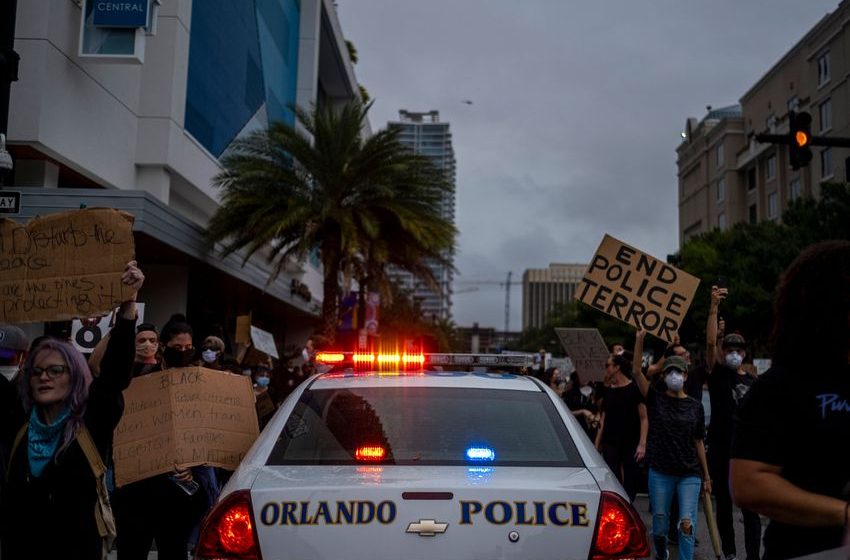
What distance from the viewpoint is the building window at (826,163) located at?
5119 centimetres

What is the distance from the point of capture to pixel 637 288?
8.93 m

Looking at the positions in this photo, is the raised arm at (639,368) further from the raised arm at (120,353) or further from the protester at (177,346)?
the raised arm at (120,353)

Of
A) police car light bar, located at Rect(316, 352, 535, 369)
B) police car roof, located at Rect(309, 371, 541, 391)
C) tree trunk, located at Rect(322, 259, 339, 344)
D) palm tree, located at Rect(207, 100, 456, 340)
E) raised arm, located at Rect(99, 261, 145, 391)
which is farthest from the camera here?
tree trunk, located at Rect(322, 259, 339, 344)

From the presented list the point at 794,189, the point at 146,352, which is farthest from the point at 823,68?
the point at 146,352

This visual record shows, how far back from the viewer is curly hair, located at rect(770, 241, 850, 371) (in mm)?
2617

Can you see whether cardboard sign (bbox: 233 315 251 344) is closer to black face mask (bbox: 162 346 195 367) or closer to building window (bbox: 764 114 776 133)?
black face mask (bbox: 162 346 195 367)

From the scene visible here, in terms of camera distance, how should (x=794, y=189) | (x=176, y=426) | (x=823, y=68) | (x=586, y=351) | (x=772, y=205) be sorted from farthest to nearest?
(x=772, y=205) < (x=794, y=189) < (x=823, y=68) < (x=586, y=351) < (x=176, y=426)

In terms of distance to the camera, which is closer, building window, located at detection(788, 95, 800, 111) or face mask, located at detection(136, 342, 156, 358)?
face mask, located at detection(136, 342, 156, 358)

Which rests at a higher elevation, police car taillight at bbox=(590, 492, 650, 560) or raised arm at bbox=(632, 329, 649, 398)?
raised arm at bbox=(632, 329, 649, 398)

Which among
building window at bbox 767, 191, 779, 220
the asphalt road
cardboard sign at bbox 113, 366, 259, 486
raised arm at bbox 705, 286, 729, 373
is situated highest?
building window at bbox 767, 191, 779, 220

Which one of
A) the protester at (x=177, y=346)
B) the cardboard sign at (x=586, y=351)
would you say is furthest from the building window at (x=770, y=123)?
the protester at (x=177, y=346)

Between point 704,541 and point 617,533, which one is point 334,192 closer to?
point 704,541

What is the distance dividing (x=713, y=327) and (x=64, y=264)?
4.87 metres

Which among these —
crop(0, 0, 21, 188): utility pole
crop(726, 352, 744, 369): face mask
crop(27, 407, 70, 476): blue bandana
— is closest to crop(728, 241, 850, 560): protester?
crop(27, 407, 70, 476): blue bandana
